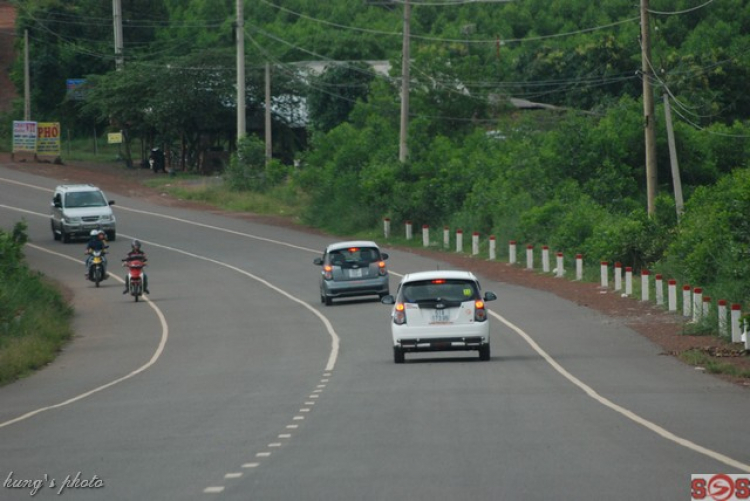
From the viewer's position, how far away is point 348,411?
18.2m

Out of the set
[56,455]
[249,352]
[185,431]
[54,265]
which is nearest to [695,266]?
[249,352]

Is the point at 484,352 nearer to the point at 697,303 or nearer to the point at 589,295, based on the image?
the point at 697,303

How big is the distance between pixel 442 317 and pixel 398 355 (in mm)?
1225

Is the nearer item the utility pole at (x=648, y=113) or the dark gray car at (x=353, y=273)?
the dark gray car at (x=353, y=273)

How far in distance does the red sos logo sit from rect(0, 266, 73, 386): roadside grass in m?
16.8

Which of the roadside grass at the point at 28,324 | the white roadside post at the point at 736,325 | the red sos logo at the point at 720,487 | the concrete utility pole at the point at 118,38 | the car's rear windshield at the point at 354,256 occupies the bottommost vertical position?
the roadside grass at the point at 28,324

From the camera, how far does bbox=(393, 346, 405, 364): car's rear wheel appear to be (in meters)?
25.0

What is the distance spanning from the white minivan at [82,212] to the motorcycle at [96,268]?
40.1ft

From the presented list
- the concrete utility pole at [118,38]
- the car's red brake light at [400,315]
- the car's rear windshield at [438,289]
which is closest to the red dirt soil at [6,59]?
the concrete utility pole at [118,38]

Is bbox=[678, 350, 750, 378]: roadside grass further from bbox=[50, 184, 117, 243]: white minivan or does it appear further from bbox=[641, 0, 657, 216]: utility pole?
bbox=[50, 184, 117, 243]: white minivan

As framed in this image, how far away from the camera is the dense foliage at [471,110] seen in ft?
151

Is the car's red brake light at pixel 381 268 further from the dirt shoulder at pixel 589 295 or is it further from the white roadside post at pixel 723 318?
the white roadside post at pixel 723 318

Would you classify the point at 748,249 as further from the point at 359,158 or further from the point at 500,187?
the point at 359,158

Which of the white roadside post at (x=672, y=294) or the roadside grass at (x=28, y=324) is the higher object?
the white roadside post at (x=672, y=294)
